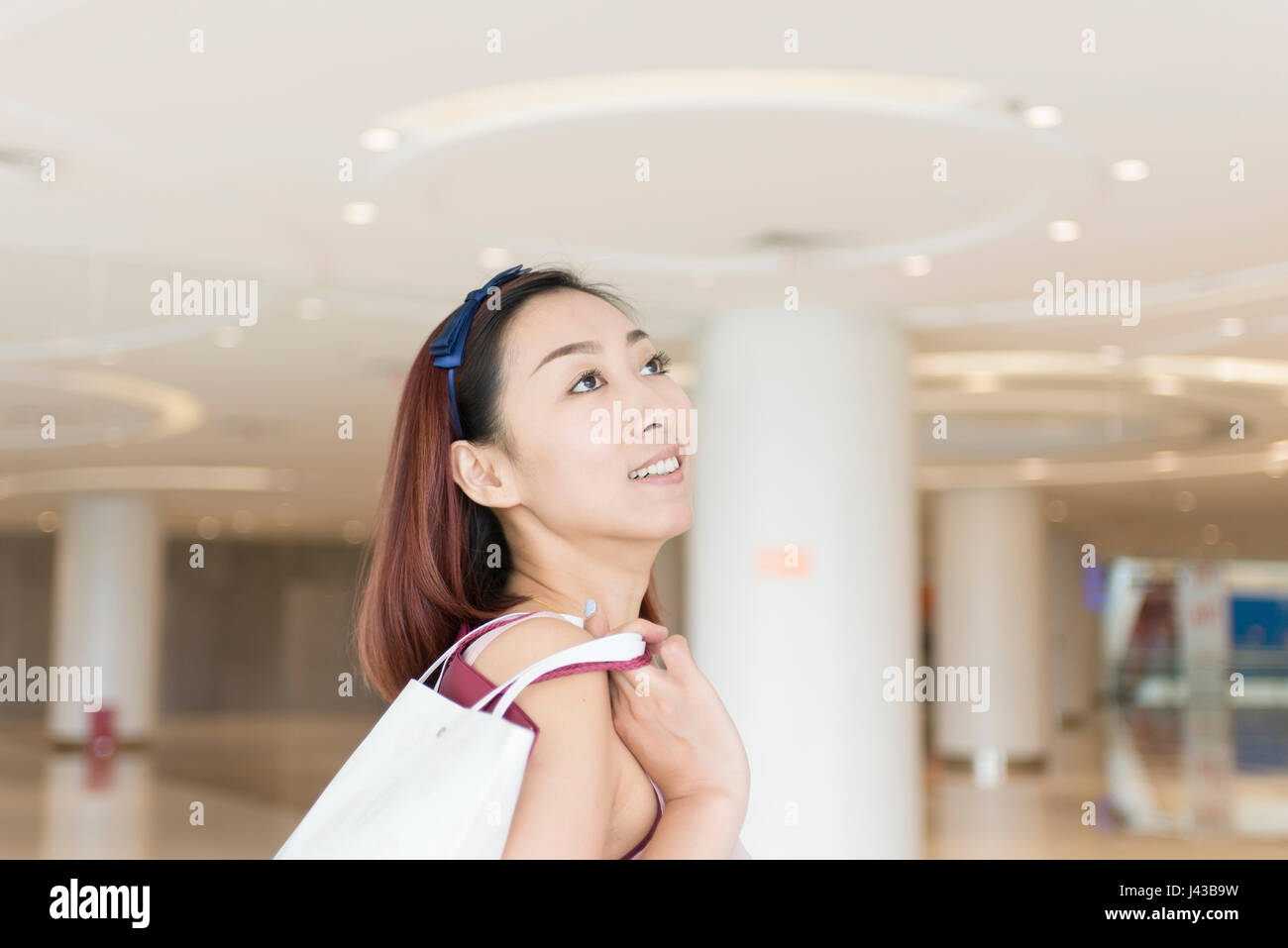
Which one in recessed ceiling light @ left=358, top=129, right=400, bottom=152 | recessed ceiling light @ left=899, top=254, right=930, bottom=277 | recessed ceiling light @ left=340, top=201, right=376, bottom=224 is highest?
recessed ceiling light @ left=358, top=129, right=400, bottom=152

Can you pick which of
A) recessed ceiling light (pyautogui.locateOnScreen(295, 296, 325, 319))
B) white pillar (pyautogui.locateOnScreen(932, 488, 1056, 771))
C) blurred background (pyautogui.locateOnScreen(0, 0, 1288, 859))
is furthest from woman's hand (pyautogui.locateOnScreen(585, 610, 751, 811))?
white pillar (pyautogui.locateOnScreen(932, 488, 1056, 771))

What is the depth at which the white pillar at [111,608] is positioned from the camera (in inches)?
755

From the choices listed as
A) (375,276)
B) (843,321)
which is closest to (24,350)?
(375,276)

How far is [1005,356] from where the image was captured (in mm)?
10289

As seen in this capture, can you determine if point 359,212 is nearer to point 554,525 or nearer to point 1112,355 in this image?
point 554,525

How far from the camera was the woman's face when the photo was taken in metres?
1.27

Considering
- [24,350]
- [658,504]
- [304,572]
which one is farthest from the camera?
[304,572]

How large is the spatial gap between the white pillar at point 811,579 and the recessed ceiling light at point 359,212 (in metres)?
2.67

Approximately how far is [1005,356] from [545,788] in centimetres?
972

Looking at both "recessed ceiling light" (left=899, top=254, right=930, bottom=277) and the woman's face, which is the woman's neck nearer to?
the woman's face

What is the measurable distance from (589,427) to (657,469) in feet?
0.24

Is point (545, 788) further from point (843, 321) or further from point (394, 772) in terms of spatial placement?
point (843, 321)

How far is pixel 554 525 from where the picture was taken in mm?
1298

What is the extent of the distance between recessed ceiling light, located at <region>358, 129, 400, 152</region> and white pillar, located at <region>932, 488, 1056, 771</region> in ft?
42.3
